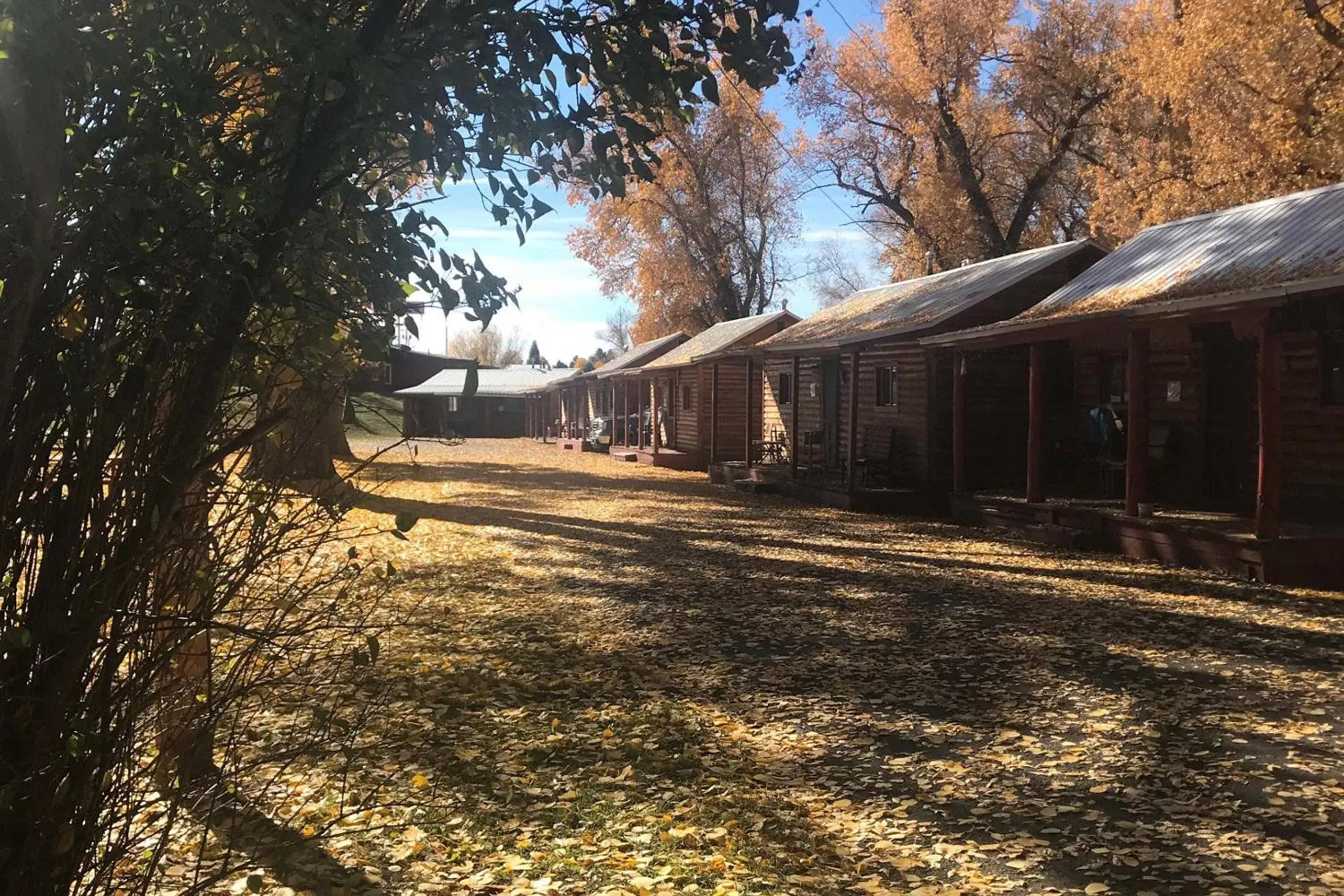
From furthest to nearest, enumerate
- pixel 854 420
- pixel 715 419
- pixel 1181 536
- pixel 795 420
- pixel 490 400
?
pixel 490 400, pixel 715 419, pixel 795 420, pixel 854 420, pixel 1181 536

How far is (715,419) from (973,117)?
53.4 feet

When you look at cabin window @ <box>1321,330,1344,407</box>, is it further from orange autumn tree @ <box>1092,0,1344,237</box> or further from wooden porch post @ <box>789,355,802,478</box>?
orange autumn tree @ <box>1092,0,1344,237</box>

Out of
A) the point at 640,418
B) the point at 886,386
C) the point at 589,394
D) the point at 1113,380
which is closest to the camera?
the point at 1113,380

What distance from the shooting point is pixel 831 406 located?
25328mm

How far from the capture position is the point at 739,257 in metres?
50.8

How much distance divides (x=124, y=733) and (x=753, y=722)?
437cm

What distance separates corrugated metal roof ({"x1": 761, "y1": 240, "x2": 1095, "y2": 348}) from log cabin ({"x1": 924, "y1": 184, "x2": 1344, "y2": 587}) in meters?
0.94

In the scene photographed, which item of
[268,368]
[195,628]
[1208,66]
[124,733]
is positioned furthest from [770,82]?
[1208,66]

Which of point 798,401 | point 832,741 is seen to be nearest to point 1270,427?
point 832,741

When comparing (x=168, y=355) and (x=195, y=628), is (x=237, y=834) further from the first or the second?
(x=168, y=355)

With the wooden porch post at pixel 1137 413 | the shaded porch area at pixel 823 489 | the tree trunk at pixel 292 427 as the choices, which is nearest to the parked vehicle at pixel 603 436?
the shaded porch area at pixel 823 489

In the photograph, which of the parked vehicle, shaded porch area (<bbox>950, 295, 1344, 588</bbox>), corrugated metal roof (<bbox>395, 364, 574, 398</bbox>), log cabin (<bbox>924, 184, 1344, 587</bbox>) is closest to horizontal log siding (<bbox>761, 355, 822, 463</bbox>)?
shaded porch area (<bbox>950, 295, 1344, 588</bbox>)

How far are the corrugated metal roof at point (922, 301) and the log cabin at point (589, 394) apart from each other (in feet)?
48.9

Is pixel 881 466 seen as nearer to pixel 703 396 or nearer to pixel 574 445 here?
pixel 703 396
